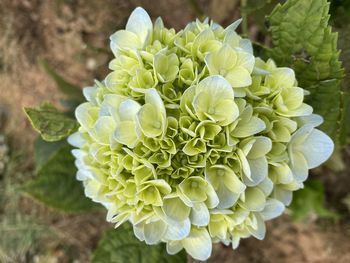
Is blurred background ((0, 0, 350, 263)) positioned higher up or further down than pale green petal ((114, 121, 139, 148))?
further down

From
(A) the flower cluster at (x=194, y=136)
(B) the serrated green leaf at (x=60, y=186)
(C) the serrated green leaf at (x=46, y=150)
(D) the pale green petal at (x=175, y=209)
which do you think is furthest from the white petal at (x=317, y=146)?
(C) the serrated green leaf at (x=46, y=150)

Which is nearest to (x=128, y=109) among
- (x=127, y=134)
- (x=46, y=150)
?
(x=127, y=134)

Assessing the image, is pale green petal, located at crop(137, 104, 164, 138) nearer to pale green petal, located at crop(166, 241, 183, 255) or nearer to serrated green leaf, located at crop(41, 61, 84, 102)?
pale green petal, located at crop(166, 241, 183, 255)

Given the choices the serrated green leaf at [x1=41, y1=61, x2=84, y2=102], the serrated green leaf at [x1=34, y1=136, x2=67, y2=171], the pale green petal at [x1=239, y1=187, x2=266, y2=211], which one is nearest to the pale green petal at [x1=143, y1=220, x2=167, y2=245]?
the pale green petal at [x1=239, y1=187, x2=266, y2=211]

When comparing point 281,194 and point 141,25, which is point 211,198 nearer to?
point 281,194

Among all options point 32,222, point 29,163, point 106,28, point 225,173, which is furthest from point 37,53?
point 225,173

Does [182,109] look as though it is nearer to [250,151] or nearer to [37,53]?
[250,151]
